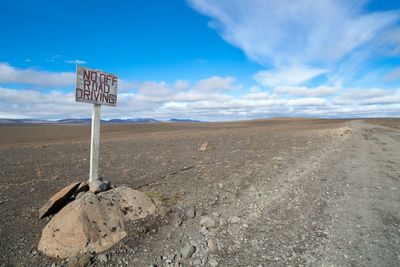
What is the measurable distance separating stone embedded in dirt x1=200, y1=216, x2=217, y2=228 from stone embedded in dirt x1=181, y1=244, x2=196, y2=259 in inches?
36.0

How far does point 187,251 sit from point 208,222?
1.19 meters

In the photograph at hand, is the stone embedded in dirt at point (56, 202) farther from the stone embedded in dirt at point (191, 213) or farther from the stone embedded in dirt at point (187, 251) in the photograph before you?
the stone embedded in dirt at point (187, 251)

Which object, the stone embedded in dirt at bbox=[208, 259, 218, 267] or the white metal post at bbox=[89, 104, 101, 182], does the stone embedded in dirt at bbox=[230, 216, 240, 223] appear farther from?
the white metal post at bbox=[89, 104, 101, 182]

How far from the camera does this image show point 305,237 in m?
5.25

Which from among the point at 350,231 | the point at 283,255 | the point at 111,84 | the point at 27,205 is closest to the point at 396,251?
the point at 350,231

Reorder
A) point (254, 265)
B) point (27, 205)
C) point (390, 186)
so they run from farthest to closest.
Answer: point (390, 186)
point (27, 205)
point (254, 265)

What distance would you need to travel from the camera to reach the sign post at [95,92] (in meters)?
6.71

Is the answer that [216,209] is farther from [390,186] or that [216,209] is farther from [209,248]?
[390,186]

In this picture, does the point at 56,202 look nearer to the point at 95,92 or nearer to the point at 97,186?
the point at 97,186

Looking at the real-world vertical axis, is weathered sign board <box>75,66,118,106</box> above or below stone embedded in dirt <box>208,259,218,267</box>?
above

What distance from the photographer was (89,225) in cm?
517

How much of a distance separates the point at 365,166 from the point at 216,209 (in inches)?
353

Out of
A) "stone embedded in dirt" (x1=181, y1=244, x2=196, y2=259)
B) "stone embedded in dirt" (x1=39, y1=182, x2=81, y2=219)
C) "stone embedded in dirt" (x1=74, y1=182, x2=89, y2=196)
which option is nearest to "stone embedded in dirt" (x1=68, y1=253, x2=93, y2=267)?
"stone embedded in dirt" (x1=181, y1=244, x2=196, y2=259)

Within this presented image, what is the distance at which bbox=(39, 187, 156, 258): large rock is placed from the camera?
4840 mm
